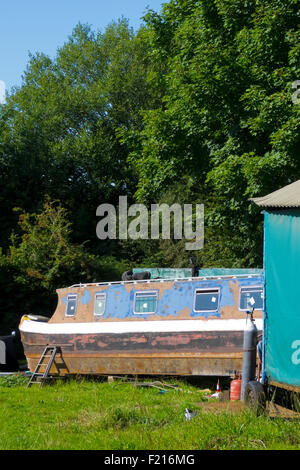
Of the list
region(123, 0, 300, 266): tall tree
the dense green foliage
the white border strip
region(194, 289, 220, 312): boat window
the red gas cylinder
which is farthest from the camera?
the dense green foliage

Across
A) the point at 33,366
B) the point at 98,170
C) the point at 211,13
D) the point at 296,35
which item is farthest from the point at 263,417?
the point at 98,170

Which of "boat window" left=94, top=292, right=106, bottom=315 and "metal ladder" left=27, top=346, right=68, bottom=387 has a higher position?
"boat window" left=94, top=292, right=106, bottom=315

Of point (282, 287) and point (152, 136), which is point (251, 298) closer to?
point (282, 287)

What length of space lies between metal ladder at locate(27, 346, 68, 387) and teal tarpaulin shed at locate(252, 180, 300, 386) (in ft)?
22.7

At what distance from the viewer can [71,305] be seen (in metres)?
15.7

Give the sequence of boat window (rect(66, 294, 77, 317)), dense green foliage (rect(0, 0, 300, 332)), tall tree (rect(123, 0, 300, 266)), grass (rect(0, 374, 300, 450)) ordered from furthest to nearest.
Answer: dense green foliage (rect(0, 0, 300, 332))
tall tree (rect(123, 0, 300, 266))
boat window (rect(66, 294, 77, 317))
grass (rect(0, 374, 300, 450))

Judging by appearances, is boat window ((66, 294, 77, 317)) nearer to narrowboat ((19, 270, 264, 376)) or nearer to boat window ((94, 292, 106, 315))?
narrowboat ((19, 270, 264, 376))

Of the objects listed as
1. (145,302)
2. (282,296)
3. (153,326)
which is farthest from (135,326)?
(282,296)

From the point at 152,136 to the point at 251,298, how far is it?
9004mm

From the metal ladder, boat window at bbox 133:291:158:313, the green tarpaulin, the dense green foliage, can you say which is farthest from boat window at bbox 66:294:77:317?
the green tarpaulin

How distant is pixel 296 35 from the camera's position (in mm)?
16406

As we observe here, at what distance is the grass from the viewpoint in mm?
6871
